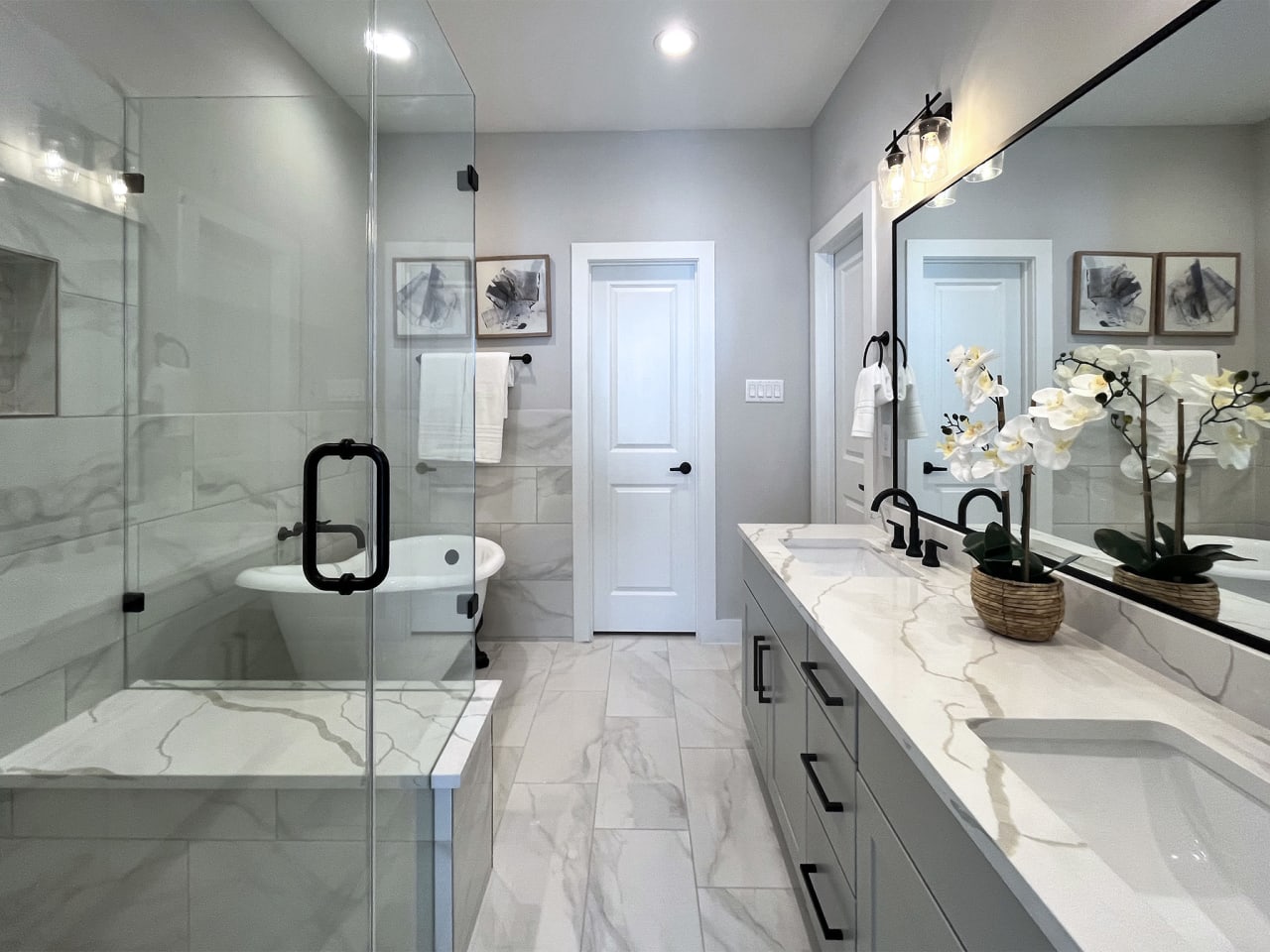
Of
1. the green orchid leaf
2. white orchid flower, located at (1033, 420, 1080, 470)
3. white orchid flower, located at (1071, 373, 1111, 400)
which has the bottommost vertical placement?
the green orchid leaf

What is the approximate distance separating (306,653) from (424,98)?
121 cm

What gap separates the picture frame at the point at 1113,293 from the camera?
3.30 feet

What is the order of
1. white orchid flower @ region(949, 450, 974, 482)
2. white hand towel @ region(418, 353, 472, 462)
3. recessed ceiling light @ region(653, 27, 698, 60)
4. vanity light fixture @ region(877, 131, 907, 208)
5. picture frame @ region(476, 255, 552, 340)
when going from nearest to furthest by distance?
white orchid flower @ region(949, 450, 974, 482)
white hand towel @ region(418, 353, 472, 462)
vanity light fixture @ region(877, 131, 907, 208)
recessed ceiling light @ region(653, 27, 698, 60)
picture frame @ region(476, 255, 552, 340)

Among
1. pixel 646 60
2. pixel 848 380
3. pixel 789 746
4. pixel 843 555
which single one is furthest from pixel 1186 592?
pixel 646 60

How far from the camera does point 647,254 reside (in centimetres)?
296

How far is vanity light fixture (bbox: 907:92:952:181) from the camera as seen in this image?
5.43 feet

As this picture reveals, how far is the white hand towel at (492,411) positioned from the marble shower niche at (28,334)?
2.04 metres

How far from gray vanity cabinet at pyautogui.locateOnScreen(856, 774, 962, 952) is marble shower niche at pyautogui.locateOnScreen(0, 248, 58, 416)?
138cm

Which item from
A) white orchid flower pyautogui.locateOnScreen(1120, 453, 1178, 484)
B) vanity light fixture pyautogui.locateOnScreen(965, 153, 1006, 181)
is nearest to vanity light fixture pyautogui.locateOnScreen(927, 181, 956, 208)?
vanity light fixture pyautogui.locateOnScreen(965, 153, 1006, 181)

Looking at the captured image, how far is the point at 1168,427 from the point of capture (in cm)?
96

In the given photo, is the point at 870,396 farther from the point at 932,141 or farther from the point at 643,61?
the point at 643,61

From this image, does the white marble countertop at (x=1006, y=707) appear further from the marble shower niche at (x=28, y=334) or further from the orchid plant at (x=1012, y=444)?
the marble shower niche at (x=28, y=334)

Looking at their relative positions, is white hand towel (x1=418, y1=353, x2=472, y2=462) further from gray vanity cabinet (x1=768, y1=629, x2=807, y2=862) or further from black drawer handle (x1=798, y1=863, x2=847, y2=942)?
black drawer handle (x1=798, y1=863, x2=847, y2=942)

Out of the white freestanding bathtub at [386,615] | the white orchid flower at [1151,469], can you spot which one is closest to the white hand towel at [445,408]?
the white freestanding bathtub at [386,615]
